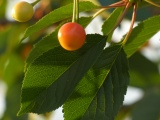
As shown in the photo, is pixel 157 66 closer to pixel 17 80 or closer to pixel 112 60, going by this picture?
pixel 17 80

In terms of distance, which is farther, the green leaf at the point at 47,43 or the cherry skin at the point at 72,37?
the green leaf at the point at 47,43

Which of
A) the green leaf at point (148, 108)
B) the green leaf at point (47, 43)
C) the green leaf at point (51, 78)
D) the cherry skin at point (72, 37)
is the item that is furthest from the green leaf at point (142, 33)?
the green leaf at point (148, 108)

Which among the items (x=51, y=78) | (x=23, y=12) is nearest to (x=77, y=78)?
(x=51, y=78)

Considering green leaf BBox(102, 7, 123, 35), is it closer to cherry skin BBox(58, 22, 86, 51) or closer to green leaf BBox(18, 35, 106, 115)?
green leaf BBox(18, 35, 106, 115)

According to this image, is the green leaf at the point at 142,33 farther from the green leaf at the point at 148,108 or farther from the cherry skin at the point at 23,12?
the green leaf at the point at 148,108

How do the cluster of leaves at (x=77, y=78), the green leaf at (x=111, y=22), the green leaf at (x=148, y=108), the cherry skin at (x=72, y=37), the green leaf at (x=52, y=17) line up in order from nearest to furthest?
1. the cherry skin at (x=72, y=37)
2. the cluster of leaves at (x=77, y=78)
3. the green leaf at (x=52, y=17)
4. the green leaf at (x=111, y=22)
5. the green leaf at (x=148, y=108)

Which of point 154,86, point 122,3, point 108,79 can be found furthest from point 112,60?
point 154,86
